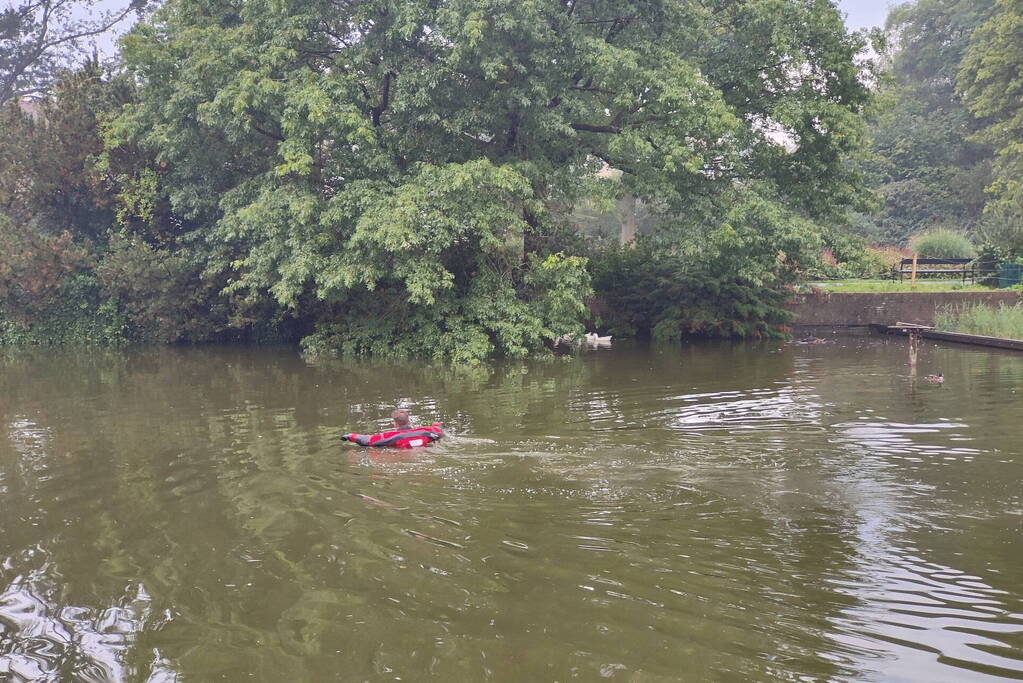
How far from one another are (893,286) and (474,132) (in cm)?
1552

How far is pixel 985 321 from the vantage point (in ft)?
72.0

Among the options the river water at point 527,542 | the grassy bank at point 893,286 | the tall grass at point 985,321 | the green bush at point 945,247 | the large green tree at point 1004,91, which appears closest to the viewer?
the river water at point 527,542

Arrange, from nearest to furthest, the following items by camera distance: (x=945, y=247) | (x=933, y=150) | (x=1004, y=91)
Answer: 1. (x=945, y=247)
2. (x=1004, y=91)
3. (x=933, y=150)

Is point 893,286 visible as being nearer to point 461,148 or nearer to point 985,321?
point 985,321

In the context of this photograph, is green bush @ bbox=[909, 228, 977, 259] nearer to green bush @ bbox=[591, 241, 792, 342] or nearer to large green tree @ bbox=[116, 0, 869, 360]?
green bush @ bbox=[591, 241, 792, 342]

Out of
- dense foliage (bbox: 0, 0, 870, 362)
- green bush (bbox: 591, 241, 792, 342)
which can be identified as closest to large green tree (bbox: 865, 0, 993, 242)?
green bush (bbox: 591, 241, 792, 342)

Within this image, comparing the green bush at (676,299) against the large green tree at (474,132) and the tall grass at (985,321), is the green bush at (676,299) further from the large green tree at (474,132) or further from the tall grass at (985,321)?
the tall grass at (985,321)

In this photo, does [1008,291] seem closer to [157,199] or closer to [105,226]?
[157,199]

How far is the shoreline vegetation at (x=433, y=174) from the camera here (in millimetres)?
19141

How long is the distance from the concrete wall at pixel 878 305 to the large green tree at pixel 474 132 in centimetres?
537

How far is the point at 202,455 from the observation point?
33.4 feet

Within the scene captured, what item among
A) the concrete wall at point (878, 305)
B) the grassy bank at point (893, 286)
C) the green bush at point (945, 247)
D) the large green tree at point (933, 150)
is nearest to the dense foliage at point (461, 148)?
the concrete wall at point (878, 305)

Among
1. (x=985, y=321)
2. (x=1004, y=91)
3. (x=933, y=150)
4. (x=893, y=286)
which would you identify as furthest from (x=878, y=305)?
(x=933, y=150)

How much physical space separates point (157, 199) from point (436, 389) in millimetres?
13086
